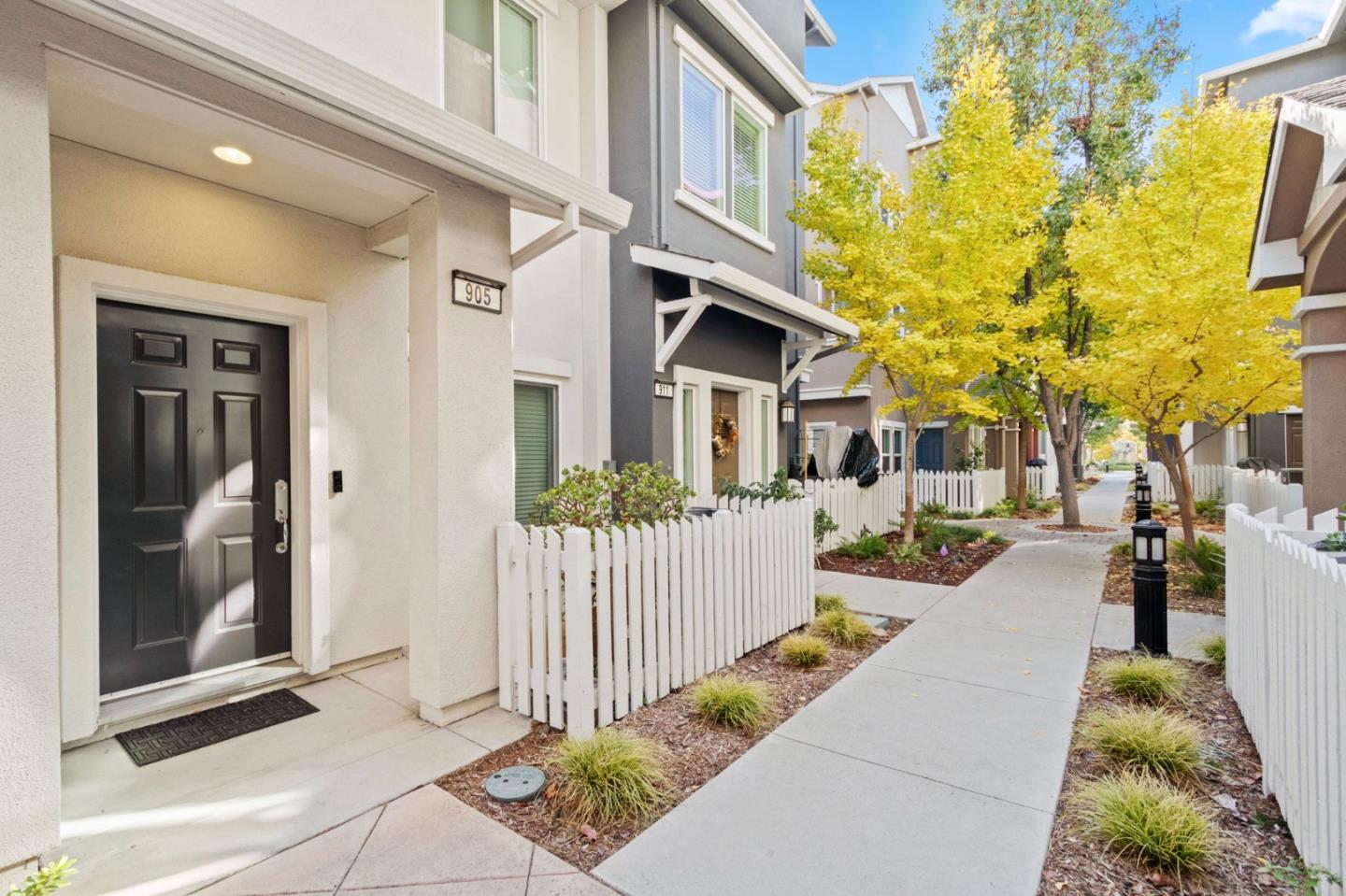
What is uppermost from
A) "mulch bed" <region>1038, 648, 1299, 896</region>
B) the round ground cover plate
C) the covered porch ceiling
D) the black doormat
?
the covered porch ceiling

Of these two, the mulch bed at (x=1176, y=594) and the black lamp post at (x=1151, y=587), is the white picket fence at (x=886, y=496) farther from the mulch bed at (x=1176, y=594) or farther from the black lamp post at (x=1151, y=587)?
the black lamp post at (x=1151, y=587)

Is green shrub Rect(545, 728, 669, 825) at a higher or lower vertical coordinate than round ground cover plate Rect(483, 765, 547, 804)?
higher

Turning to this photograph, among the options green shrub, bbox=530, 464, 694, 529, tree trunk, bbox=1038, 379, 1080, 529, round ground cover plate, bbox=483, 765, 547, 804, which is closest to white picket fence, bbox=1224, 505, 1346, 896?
round ground cover plate, bbox=483, 765, 547, 804

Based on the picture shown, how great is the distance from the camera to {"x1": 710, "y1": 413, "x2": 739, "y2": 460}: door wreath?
7.98 m

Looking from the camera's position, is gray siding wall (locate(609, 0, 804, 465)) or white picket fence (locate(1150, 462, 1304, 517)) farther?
white picket fence (locate(1150, 462, 1304, 517))

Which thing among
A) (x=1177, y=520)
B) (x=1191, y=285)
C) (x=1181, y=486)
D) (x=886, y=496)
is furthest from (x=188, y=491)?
(x=1177, y=520)

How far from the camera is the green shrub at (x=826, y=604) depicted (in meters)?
6.10

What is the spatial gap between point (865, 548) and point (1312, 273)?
17.5ft

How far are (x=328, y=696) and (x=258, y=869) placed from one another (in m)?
1.77

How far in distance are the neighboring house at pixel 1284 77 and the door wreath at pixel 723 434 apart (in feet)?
40.5

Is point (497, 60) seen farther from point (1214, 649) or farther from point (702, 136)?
point (1214, 649)

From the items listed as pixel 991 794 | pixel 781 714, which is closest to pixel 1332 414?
pixel 991 794

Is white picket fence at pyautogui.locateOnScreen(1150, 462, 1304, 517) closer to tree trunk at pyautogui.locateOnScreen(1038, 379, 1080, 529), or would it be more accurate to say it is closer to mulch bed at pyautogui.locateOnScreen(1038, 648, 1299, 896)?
tree trunk at pyautogui.locateOnScreen(1038, 379, 1080, 529)

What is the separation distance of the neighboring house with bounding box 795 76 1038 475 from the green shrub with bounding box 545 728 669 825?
10924 millimetres
